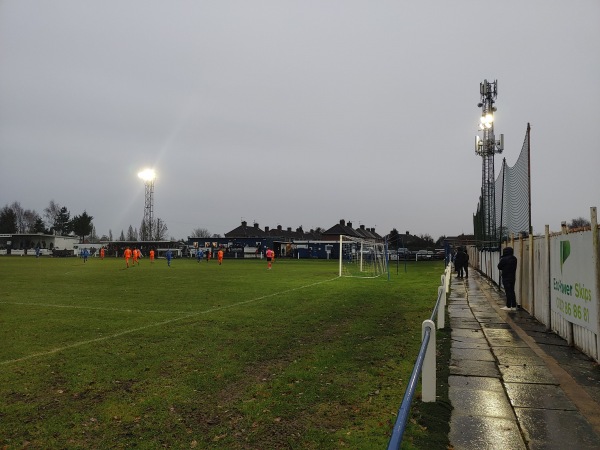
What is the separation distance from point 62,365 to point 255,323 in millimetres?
4549

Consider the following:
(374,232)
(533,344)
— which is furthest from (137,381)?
(374,232)

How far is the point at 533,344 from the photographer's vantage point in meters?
8.41

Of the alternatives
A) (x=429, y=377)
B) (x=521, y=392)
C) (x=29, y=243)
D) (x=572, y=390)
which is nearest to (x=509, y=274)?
(x=572, y=390)

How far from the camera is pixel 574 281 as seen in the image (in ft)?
26.1

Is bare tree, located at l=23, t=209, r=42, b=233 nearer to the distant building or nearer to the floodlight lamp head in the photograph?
the distant building

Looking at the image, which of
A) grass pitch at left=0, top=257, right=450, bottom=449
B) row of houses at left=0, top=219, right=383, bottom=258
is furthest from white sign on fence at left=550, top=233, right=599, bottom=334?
row of houses at left=0, top=219, right=383, bottom=258

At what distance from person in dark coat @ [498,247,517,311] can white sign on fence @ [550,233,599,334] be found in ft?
9.83

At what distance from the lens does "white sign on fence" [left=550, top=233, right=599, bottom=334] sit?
7113 millimetres

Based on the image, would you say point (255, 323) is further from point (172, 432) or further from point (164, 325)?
point (172, 432)

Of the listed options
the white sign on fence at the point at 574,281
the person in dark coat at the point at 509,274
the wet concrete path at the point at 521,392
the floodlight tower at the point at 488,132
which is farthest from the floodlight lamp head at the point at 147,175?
the white sign on fence at the point at 574,281

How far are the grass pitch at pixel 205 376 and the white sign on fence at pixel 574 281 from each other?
2.83 m

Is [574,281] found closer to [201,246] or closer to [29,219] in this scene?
[201,246]

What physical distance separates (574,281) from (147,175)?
238 ft

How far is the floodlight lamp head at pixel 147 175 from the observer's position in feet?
238
